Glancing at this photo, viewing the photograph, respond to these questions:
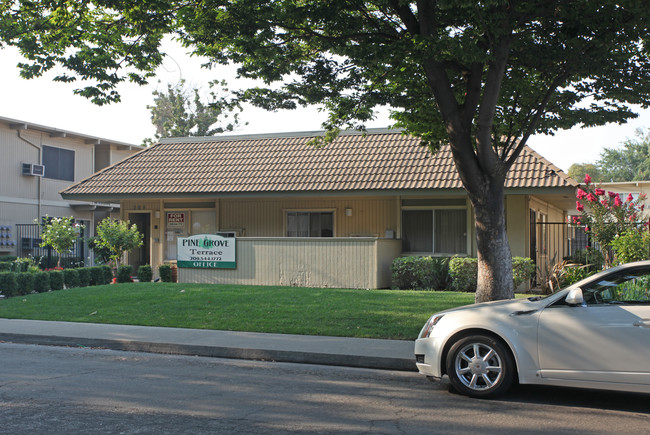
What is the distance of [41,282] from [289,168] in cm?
809

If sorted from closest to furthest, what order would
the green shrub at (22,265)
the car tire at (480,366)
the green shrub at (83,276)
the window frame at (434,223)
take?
the car tire at (480,366), the window frame at (434,223), the green shrub at (83,276), the green shrub at (22,265)

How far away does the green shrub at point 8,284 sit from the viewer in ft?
55.2

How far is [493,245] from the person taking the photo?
10984mm

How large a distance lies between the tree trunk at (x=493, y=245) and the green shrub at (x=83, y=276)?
12539 millimetres

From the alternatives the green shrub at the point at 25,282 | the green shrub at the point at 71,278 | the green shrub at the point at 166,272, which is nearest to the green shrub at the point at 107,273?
the green shrub at the point at 71,278

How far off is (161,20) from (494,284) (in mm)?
7447

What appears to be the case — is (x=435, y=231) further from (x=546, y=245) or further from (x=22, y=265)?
(x=22, y=265)

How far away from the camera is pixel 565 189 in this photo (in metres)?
16.9

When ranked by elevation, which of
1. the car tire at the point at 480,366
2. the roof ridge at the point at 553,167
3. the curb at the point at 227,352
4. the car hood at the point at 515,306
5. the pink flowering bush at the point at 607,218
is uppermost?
the roof ridge at the point at 553,167

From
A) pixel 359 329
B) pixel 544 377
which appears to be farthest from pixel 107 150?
pixel 544 377

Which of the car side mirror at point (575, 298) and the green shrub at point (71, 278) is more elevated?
the car side mirror at point (575, 298)

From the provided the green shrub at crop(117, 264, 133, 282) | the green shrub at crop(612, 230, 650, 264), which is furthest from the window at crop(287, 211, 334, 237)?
the green shrub at crop(612, 230, 650, 264)

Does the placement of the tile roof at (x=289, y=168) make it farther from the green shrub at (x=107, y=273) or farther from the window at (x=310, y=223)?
the green shrub at (x=107, y=273)

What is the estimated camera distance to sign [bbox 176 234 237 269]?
19141 millimetres
